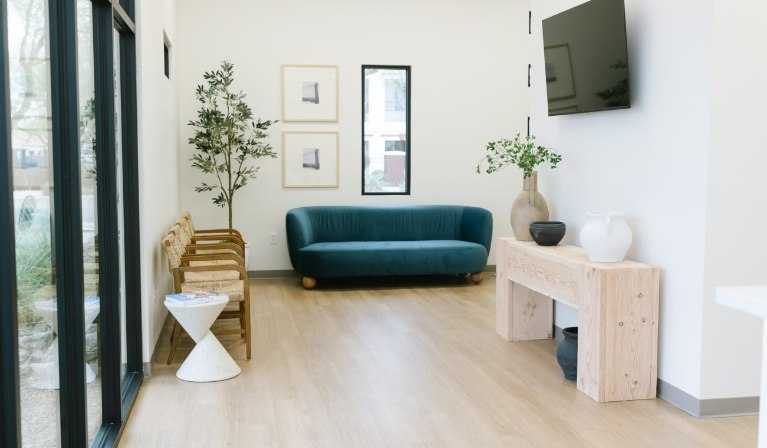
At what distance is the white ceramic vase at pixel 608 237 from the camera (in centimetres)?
395

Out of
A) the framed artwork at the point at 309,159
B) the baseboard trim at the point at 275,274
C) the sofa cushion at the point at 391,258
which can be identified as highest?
the framed artwork at the point at 309,159

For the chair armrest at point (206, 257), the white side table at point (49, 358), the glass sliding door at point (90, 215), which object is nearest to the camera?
the white side table at point (49, 358)

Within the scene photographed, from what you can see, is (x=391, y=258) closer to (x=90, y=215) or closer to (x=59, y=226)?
(x=90, y=215)

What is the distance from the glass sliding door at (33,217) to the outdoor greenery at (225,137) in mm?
4726

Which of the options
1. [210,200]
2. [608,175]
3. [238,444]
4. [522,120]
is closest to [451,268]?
[522,120]

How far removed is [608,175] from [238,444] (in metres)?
2.54

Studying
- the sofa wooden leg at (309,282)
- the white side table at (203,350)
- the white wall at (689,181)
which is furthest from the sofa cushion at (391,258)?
the white wall at (689,181)

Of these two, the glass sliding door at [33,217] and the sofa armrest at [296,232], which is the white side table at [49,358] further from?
the sofa armrest at [296,232]

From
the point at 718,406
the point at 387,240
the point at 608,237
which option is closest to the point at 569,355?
the point at 608,237

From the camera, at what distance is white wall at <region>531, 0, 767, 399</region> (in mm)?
3529

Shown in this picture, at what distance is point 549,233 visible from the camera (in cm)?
466

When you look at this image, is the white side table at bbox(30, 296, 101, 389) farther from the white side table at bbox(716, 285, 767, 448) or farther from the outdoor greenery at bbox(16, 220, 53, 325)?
the white side table at bbox(716, 285, 767, 448)

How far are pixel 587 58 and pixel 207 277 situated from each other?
8.91ft

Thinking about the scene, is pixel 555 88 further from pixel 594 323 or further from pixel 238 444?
pixel 238 444
